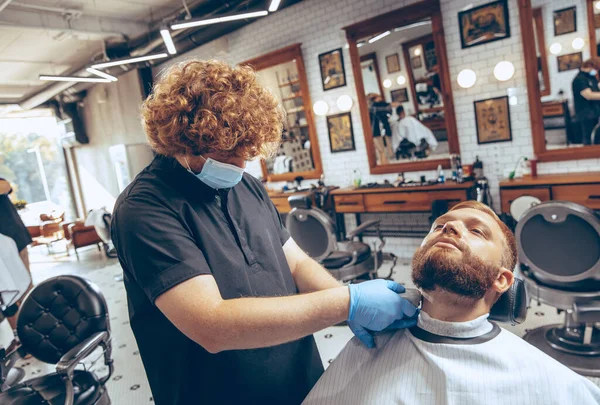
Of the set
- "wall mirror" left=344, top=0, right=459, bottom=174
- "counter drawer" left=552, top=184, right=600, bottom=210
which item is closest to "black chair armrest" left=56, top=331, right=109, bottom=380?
"counter drawer" left=552, top=184, right=600, bottom=210

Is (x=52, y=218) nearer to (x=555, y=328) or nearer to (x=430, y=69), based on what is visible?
(x=430, y=69)

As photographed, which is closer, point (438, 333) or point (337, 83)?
point (438, 333)

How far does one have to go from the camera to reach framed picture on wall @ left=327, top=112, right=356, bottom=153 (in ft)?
16.0

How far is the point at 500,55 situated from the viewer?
373cm

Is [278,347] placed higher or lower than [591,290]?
higher

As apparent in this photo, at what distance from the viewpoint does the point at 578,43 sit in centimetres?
335

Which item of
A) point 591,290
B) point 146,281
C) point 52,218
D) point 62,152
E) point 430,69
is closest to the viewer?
point 146,281

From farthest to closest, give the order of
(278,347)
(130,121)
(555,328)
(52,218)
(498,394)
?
(52,218) < (130,121) < (555,328) < (278,347) < (498,394)

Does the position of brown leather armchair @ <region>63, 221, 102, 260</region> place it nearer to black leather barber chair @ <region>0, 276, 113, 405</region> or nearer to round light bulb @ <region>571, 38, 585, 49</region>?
black leather barber chair @ <region>0, 276, 113, 405</region>

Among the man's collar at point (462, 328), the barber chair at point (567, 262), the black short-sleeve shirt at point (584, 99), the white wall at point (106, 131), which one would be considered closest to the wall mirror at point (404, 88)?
the black short-sleeve shirt at point (584, 99)

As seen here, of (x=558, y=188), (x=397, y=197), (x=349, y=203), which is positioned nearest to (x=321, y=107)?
(x=349, y=203)

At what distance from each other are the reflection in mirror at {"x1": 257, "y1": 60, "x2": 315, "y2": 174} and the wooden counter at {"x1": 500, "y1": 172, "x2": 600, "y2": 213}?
249 cm

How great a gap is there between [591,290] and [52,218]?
879 cm

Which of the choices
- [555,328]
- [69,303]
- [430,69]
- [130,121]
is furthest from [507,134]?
[130,121]
